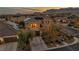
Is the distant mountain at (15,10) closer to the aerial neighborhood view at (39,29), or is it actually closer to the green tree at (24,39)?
the aerial neighborhood view at (39,29)

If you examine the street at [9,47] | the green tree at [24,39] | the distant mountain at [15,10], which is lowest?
the street at [9,47]

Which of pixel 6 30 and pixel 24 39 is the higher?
pixel 6 30

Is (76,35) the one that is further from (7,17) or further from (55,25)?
(7,17)

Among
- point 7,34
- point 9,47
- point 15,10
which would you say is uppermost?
point 15,10

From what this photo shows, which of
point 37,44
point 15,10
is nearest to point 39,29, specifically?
point 37,44

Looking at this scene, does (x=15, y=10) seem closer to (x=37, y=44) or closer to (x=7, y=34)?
(x=7, y=34)

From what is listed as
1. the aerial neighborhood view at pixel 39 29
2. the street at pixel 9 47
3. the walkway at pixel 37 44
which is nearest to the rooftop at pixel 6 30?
the aerial neighborhood view at pixel 39 29
